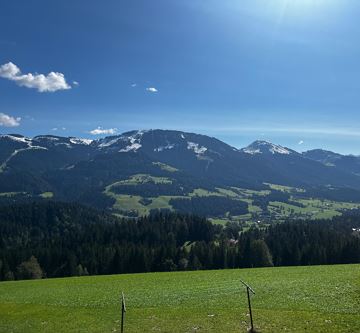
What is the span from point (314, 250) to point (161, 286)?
81350mm

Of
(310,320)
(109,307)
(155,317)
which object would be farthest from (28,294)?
(310,320)

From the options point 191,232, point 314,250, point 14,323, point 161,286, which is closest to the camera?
point 14,323

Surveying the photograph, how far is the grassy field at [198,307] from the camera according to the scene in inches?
1244

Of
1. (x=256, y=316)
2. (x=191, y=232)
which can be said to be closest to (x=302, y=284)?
(x=256, y=316)

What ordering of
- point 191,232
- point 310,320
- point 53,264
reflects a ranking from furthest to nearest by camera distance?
point 191,232 → point 53,264 → point 310,320

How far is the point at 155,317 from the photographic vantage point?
35938 millimetres

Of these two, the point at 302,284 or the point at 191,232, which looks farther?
the point at 191,232

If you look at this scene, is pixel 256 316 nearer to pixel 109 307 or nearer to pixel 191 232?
pixel 109 307

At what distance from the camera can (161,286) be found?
5375 cm

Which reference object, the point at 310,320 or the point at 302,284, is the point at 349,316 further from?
the point at 302,284

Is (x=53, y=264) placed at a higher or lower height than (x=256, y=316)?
lower

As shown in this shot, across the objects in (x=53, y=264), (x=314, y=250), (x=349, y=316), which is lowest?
(x=53, y=264)

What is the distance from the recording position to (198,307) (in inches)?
1503

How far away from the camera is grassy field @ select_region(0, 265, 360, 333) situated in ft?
104
